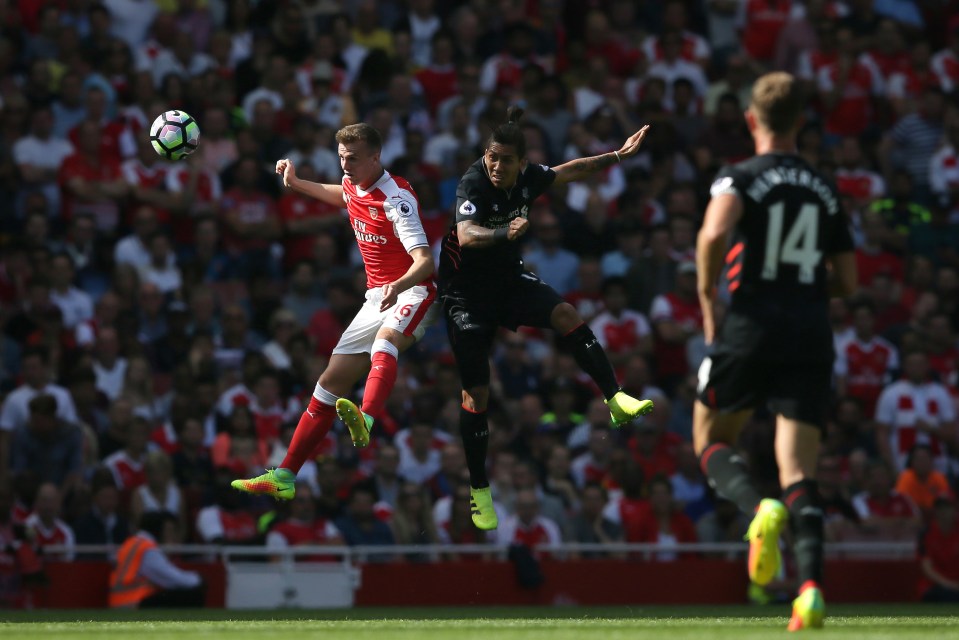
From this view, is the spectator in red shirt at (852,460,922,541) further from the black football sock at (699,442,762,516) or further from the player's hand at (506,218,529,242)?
the black football sock at (699,442,762,516)

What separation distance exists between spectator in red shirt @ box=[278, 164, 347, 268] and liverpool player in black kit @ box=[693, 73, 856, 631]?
9901mm

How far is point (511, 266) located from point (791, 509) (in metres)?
Answer: 3.73

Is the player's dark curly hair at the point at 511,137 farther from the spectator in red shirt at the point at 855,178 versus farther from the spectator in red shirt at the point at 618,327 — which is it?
the spectator in red shirt at the point at 855,178

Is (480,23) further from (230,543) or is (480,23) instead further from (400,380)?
(230,543)

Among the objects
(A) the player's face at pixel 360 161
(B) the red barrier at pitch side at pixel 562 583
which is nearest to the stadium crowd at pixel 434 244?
(B) the red barrier at pitch side at pixel 562 583

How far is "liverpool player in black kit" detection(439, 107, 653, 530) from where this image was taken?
11.0 metres

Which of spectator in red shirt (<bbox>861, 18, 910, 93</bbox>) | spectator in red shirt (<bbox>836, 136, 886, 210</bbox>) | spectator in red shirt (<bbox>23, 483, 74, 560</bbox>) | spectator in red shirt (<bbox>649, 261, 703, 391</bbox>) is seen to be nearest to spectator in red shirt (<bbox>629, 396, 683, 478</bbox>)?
spectator in red shirt (<bbox>649, 261, 703, 391</bbox>)

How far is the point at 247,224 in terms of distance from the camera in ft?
56.8

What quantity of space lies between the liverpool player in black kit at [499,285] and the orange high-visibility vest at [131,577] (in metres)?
3.75

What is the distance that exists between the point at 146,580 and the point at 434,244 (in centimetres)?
528

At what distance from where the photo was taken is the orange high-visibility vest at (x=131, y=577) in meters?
13.9

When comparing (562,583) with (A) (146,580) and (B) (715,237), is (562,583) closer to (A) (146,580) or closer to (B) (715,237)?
→ (A) (146,580)

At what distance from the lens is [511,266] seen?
11359 mm

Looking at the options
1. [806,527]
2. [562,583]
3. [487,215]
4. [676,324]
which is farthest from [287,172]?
[676,324]
